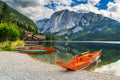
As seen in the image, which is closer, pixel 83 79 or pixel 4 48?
pixel 83 79

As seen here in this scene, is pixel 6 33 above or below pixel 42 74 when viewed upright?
above

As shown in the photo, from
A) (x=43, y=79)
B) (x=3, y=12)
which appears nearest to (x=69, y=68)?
(x=43, y=79)

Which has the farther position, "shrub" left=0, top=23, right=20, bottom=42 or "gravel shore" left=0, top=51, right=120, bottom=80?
"shrub" left=0, top=23, right=20, bottom=42

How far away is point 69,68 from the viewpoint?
26234 millimetres

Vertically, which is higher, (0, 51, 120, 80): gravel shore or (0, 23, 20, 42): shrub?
(0, 23, 20, 42): shrub

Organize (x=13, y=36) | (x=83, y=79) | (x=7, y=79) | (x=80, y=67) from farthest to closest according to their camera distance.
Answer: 1. (x=13, y=36)
2. (x=80, y=67)
3. (x=83, y=79)
4. (x=7, y=79)

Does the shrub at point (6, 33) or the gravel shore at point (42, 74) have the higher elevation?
the shrub at point (6, 33)

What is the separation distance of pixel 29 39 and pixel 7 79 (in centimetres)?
16089

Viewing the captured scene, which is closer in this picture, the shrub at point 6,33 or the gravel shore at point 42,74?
the gravel shore at point 42,74

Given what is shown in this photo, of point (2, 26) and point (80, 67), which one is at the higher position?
point (2, 26)

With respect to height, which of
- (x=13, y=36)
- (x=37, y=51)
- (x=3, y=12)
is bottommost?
(x=37, y=51)

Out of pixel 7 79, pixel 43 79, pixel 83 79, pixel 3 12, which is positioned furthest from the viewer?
pixel 3 12

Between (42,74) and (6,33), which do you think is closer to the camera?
(42,74)

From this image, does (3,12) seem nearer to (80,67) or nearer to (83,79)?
(80,67)
